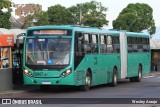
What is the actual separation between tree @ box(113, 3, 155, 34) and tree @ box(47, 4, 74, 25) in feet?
41.6

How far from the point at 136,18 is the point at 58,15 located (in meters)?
19.7

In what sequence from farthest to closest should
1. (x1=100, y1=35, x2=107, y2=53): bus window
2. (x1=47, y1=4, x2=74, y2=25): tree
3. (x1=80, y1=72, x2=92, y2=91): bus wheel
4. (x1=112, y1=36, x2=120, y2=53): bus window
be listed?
(x1=47, y1=4, x2=74, y2=25): tree
(x1=112, y1=36, x2=120, y2=53): bus window
(x1=100, y1=35, x2=107, y2=53): bus window
(x1=80, y1=72, x2=92, y2=91): bus wheel

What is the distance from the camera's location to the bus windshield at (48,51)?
2330 centimetres

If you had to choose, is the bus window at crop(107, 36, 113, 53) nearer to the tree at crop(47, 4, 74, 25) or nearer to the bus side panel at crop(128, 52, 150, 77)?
the bus side panel at crop(128, 52, 150, 77)

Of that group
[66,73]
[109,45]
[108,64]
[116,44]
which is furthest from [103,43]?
[66,73]

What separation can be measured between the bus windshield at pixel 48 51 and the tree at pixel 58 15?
69.8 m

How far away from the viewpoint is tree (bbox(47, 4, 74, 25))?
94.4 m

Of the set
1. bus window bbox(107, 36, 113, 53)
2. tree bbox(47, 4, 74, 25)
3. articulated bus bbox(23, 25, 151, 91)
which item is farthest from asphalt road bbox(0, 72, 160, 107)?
tree bbox(47, 4, 74, 25)

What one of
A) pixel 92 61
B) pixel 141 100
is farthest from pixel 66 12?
pixel 141 100

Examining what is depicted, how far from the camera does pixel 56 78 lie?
915 inches

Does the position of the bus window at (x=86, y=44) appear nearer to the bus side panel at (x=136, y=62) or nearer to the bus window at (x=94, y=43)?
the bus window at (x=94, y=43)

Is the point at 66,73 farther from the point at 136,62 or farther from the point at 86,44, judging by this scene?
the point at 136,62

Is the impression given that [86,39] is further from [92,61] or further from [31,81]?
[31,81]

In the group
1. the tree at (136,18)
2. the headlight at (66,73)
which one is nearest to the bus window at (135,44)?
the headlight at (66,73)
